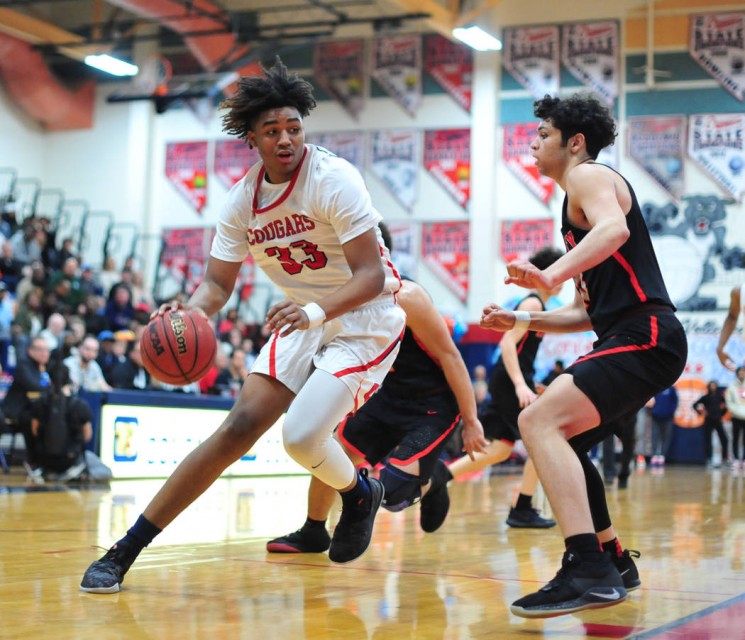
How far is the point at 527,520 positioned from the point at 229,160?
18.7 m

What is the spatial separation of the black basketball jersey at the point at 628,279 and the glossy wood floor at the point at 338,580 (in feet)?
3.54

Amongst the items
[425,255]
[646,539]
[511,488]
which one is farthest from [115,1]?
[646,539]

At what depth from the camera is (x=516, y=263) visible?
3676 millimetres

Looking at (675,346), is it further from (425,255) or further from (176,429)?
(425,255)

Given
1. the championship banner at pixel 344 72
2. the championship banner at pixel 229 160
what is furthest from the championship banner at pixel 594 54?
the championship banner at pixel 229 160

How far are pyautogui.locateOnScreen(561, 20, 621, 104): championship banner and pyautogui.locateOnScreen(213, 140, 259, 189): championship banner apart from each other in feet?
23.8

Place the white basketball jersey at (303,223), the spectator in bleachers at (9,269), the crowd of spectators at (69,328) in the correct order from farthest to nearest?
1. the spectator in bleachers at (9,269)
2. the crowd of spectators at (69,328)
3. the white basketball jersey at (303,223)

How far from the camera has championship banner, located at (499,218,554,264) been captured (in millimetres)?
22172

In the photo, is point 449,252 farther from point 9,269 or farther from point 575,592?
point 575,592

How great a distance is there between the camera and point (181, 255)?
81.3ft

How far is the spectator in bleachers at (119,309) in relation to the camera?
54.8 feet

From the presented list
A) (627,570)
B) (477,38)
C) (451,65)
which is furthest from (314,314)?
(451,65)

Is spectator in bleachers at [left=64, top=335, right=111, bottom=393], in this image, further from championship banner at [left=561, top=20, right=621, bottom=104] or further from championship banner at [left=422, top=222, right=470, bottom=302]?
championship banner at [left=561, top=20, right=621, bottom=104]

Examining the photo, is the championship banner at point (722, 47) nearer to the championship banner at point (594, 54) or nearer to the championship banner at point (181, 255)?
the championship banner at point (594, 54)
